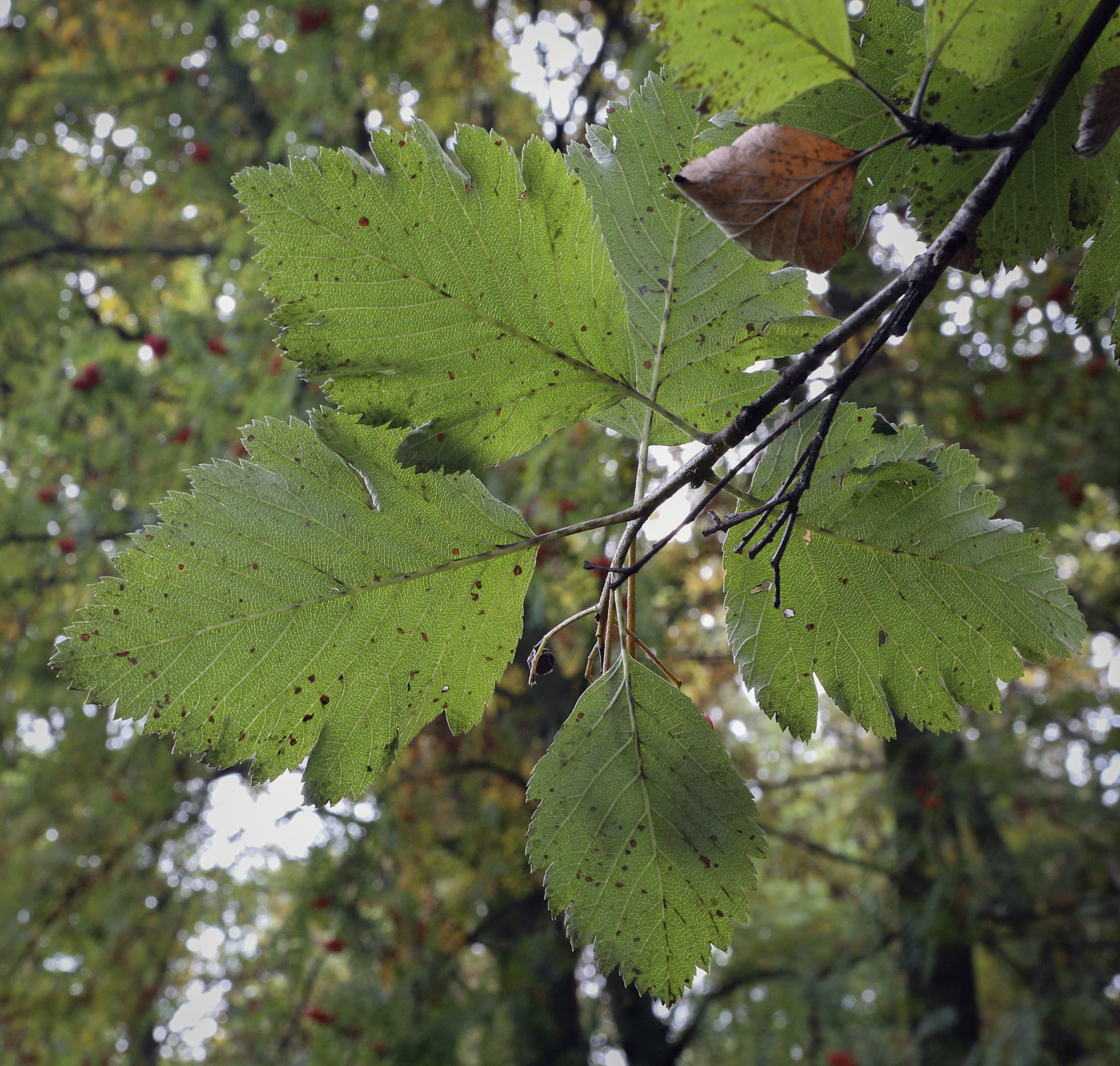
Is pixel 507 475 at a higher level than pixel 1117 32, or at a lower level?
higher

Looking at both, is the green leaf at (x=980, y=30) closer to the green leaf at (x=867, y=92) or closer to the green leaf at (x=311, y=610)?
the green leaf at (x=867, y=92)

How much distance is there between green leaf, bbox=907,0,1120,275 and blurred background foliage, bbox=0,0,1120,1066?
241 cm

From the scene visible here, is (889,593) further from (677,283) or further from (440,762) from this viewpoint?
(440,762)

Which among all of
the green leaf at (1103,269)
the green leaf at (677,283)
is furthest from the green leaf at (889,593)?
the green leaf at (1103,269)

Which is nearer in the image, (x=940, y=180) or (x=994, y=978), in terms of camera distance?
(x=940, y=180)

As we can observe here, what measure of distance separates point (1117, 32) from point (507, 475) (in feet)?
11.8

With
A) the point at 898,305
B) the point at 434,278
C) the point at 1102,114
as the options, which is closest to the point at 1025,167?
the point at 1102,114

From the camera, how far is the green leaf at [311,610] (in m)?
0.69

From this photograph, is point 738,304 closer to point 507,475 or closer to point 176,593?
point 176,593

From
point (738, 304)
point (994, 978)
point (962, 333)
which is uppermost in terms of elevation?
point (962, 333)

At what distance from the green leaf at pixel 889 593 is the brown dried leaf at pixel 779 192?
14cm

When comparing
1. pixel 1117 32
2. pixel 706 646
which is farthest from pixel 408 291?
pixel 706 646

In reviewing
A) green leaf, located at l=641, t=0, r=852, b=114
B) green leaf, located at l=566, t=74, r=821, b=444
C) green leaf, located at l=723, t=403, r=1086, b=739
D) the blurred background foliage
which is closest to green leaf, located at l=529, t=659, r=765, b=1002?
green leaf, located at l=723, t=403, r=1086, b=739

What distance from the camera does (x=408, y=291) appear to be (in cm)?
69
